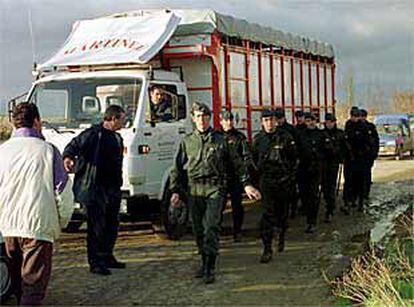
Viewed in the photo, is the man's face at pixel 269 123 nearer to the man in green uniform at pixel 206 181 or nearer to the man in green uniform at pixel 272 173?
the man in green uniform at pixel 272 173

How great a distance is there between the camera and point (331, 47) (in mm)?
17969

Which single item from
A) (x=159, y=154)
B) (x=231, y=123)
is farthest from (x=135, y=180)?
(x=231, y=123)

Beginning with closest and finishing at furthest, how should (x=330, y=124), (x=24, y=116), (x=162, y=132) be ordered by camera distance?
(x=24, y=116), (x=162, y=132), (x=330, y=124)

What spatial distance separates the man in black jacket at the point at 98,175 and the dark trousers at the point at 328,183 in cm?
480

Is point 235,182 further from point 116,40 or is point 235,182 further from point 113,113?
point 116,40

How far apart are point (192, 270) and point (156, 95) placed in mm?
3024

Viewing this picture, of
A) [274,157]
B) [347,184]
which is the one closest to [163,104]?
[274,157]

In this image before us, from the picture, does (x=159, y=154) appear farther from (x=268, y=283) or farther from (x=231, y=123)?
(x=268, y=283)

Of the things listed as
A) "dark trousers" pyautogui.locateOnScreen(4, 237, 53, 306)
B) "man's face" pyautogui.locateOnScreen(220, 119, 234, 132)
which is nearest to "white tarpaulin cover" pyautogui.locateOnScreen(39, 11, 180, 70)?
"man's face" pyautogui.locateOnScreen(220, 119, 234, 132)

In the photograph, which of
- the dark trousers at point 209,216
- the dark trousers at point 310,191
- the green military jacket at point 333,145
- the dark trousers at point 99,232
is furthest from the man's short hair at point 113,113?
the green military jacket at point 333,145

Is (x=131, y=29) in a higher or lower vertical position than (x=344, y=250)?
higher

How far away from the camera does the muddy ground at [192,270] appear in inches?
298

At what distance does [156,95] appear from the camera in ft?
35.9

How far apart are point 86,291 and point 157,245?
269 centimetres
